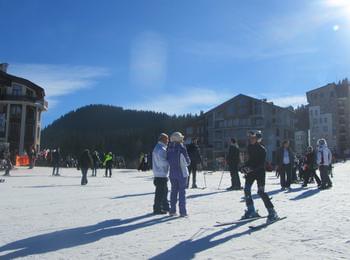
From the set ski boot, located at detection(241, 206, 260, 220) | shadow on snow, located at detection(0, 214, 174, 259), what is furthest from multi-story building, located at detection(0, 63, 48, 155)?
ski boot, located at detection(241, 206, 260, 220)

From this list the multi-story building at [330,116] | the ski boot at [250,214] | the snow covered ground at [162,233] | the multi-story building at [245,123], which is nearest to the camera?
the snow covered ground at [162,233]

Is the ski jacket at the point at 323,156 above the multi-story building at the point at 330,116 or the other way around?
the other way around

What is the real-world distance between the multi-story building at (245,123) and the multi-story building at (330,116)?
2147cm

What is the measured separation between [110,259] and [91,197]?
758 centimetres

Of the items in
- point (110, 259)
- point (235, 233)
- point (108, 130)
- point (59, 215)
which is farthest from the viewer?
point (108, 130)

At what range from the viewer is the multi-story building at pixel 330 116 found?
108m

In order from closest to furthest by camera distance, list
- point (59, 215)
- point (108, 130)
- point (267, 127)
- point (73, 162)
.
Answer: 1. point (59, 215)
2. point (73, 162)
3. point (267, 127)
4. point (108, 130)

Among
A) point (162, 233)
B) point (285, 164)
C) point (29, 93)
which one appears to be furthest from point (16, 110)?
point (162, 233)

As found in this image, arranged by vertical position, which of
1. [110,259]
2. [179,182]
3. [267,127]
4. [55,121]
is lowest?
[110,259]

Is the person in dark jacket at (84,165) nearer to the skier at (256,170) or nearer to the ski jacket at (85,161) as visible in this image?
the ski jacket at (85,161)

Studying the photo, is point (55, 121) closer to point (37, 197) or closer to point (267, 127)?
point (267, 127)

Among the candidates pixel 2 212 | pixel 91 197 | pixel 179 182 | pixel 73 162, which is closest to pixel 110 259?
pixel 179 182

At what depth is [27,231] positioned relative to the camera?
283 inches

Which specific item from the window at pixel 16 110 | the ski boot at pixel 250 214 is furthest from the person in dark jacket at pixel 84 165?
the window at pixel 16 110
